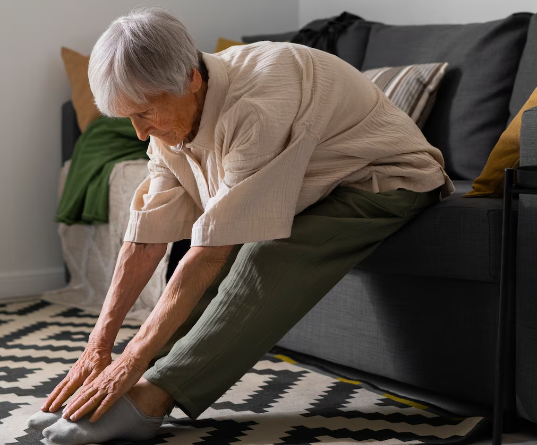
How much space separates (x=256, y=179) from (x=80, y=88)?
1.74m

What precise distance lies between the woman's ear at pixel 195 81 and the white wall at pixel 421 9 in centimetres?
153

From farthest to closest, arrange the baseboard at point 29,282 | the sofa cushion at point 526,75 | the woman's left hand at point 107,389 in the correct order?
the baseboard at point 29,282 < the sofa cushion at point 526,75 < the woman's left hand at point 107,389

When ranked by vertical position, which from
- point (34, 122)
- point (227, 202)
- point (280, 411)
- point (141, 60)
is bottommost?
point (280, 411)

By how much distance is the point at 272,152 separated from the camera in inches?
56.8

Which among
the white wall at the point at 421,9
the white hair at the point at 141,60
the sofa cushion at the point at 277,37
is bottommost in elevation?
the sofa cushion at the point at 277,37

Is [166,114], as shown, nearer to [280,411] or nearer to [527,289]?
[280,411]

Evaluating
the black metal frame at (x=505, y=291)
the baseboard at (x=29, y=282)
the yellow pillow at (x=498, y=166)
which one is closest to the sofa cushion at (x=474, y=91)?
the yellow pillow at (x=498, y=166)

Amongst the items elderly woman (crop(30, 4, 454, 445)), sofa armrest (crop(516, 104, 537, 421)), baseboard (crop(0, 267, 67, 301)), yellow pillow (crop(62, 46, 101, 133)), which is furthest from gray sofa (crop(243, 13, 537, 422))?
baseboard (crop(0, 267, 67, 301))

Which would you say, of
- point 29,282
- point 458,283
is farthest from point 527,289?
point 29,282

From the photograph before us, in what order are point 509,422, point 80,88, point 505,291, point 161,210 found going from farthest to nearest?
point 80,88 → point 161,210 → point 509,422 → point 505,291

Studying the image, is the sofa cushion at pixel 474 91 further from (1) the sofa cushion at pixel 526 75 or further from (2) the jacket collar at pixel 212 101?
(2) the jacket collar at pixel 212 101

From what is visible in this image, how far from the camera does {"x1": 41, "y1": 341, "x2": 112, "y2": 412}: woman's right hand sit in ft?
4.78

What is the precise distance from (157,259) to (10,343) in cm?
80

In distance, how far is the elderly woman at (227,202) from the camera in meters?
1.41
